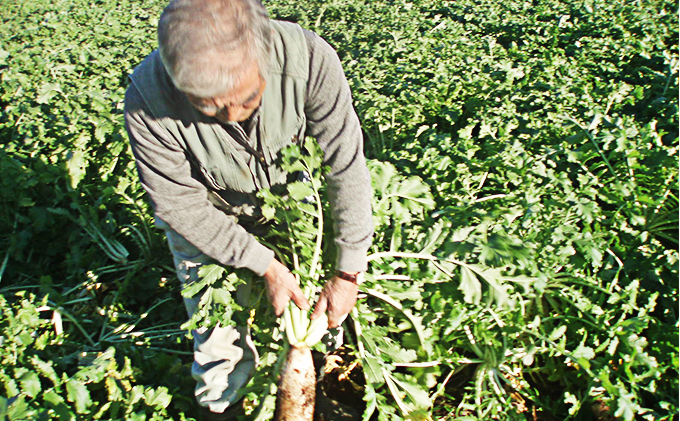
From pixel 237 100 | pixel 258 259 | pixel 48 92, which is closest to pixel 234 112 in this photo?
pixel 237 100

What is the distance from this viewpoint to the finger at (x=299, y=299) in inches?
91.2

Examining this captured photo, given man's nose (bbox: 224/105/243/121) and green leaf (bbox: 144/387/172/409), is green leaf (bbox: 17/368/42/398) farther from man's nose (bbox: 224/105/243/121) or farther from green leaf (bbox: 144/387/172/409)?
man's nose (bbox: 224/105/243/121)

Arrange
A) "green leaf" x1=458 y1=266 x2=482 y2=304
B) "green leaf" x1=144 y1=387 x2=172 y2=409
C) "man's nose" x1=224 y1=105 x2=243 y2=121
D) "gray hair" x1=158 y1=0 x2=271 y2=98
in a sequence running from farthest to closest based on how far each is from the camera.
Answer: "green leaf" x1=144 y1=387 x2=172 y2=409 → "green leaf" x1=458 y1=266 x2=482 y2=304 → "man's nose" x1=224 y1=105 x2=243 y2=121 → "gray hair" x1=158 y1=0 x2=271 y2=98

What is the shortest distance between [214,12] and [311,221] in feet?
3.96

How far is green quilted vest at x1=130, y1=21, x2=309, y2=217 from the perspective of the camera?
6.02 feet

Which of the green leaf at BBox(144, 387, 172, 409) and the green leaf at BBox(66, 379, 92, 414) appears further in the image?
the green leaf at BBox(144, 387, 172, 409)

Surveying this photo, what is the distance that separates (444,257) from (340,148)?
732mm

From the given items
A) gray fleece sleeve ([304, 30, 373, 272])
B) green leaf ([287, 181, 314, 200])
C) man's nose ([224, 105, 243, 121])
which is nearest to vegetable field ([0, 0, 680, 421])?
green leaf ([287, 181, 314, 200])

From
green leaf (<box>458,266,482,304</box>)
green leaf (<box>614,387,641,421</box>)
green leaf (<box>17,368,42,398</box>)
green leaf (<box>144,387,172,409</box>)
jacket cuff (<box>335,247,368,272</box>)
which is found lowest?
green leaf (<box>144,387,172,409</box>)

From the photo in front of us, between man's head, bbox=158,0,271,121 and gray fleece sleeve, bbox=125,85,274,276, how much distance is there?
0.39m

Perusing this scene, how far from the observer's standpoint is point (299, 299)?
2318mm

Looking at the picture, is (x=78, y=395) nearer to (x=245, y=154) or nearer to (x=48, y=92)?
(x=245, y=154)

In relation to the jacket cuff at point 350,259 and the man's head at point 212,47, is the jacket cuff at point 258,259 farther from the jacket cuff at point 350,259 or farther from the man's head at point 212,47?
the man's head at point 212,47

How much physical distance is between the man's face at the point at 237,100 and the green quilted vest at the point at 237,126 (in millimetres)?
110
